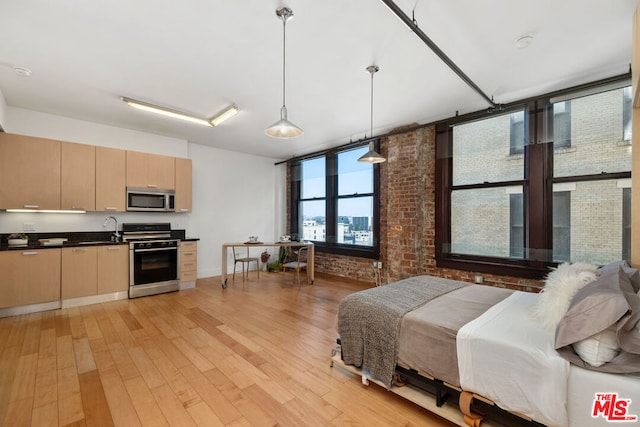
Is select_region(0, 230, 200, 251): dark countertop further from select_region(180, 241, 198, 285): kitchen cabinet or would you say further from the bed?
the bed

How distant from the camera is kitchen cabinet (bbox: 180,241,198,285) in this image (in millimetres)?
5059

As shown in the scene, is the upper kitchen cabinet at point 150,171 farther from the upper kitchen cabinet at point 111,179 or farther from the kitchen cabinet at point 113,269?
the kitchen cabinet at point 113,269

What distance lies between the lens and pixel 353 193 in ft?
19.2

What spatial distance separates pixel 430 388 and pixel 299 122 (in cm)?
405

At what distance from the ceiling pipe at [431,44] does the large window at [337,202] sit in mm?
2453

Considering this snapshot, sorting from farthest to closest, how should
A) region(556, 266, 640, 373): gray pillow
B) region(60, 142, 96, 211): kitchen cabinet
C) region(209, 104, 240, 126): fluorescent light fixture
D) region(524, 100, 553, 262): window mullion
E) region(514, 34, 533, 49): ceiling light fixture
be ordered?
region(60, 142, 96, 211): kitchen cabinet < region(209, 104, 240, 126): fluorescent light fixture < region(524, 100, 553, 262): window mullion < region(514, 34, 533, 49): ceiling light fixture < region(556, 266, 640, 373): gray pillow


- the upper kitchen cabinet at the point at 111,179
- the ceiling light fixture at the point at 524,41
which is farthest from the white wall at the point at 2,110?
the ceiling light fixture at the point at 524,41

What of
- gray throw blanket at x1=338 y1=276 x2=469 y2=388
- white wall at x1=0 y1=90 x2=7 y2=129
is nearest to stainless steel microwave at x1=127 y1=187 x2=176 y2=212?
white wall at x1=0 y1=90 x2=7 y2=129

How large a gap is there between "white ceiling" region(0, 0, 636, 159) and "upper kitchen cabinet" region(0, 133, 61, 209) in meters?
0.59

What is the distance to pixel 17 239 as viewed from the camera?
3.90m

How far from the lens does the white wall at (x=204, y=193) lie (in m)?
4.22

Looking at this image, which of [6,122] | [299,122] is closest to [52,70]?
[6,122]

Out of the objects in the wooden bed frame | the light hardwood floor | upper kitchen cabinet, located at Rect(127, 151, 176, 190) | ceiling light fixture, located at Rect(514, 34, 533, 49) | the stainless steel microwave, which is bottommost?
the light hardwood floor

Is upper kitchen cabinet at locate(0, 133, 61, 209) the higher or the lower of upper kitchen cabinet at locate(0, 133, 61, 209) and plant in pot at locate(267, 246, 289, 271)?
the higher
